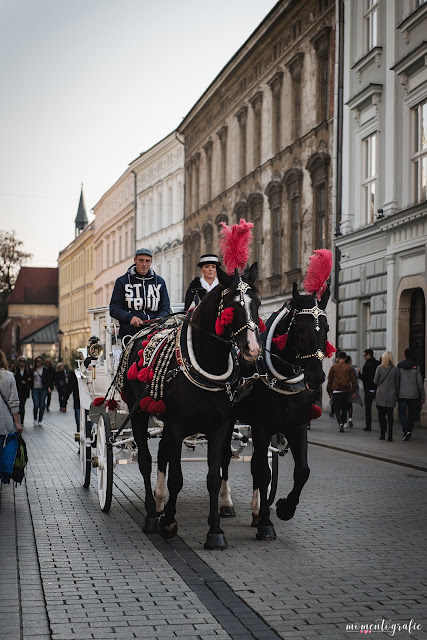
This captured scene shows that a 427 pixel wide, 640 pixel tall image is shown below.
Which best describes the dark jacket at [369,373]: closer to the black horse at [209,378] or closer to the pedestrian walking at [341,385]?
the pedestrian walking at [341,385]

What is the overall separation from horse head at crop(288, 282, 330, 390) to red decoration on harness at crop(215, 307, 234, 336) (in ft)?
2.11

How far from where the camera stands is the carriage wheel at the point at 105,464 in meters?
9.11

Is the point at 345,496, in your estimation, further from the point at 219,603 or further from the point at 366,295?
the point at 366,295

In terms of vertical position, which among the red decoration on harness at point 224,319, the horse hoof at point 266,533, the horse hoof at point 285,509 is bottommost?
the horse hoof at point 266,533

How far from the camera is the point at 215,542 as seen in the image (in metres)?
7.40

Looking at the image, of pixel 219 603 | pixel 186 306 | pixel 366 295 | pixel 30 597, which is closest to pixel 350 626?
pixel 219 603

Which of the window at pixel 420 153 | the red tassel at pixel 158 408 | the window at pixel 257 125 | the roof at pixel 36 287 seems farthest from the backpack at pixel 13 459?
the roof at pixel 36 287

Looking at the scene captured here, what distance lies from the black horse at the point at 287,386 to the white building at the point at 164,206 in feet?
136

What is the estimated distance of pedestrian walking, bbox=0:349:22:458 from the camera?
10.0 metres

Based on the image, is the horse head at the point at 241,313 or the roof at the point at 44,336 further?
the roof at the point at 44,336

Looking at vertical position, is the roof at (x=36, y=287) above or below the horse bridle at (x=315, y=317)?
above

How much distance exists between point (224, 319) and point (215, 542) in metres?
1.73

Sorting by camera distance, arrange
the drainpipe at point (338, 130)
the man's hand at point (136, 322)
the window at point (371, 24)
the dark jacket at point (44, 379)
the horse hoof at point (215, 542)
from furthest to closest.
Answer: the drainpipe at point (338, 130) → the dark jacket at point (44, 379) → the window at point (371, 24) → the man's hand at point (136, 322) → the horse hoof at point (215, 542)

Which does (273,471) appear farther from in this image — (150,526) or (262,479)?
(150,526)
